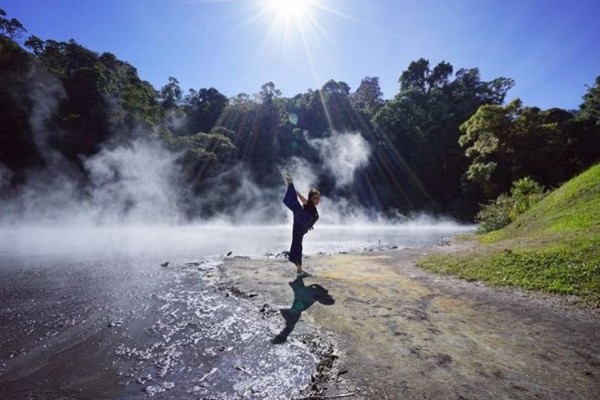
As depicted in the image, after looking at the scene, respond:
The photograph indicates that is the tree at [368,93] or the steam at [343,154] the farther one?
the tree at [368,93]

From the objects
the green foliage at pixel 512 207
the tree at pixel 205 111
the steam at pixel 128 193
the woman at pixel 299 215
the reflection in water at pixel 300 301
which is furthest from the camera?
the tree at pixel 205 111

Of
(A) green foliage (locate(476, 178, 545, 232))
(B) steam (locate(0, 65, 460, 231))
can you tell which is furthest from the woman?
(B) steam (locate(0, 65, 460, 231))

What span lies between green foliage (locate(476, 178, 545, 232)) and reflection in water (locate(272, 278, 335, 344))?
43.5ft

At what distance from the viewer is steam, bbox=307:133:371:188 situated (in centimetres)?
5091

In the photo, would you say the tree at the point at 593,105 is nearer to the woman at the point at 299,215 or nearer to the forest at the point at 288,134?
the forest at the point at 288,134

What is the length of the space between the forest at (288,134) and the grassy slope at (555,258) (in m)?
21.2

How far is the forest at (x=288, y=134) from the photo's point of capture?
105ft

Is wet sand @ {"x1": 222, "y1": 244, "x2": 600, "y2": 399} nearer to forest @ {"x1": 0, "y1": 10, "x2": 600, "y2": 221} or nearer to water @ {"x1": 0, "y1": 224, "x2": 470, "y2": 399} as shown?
water @ {"x1": 0, "y1": 224, "x2": 470, "y2": 399}

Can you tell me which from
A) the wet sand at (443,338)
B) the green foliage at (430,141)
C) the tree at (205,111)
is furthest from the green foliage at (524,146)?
the tree at (205,111)

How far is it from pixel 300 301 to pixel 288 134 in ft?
177

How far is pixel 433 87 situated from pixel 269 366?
7498 centimetres

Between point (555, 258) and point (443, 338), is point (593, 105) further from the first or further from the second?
point (443, 338)

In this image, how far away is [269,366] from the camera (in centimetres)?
390

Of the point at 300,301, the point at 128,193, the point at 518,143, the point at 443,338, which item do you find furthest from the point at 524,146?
the point at 128,193
